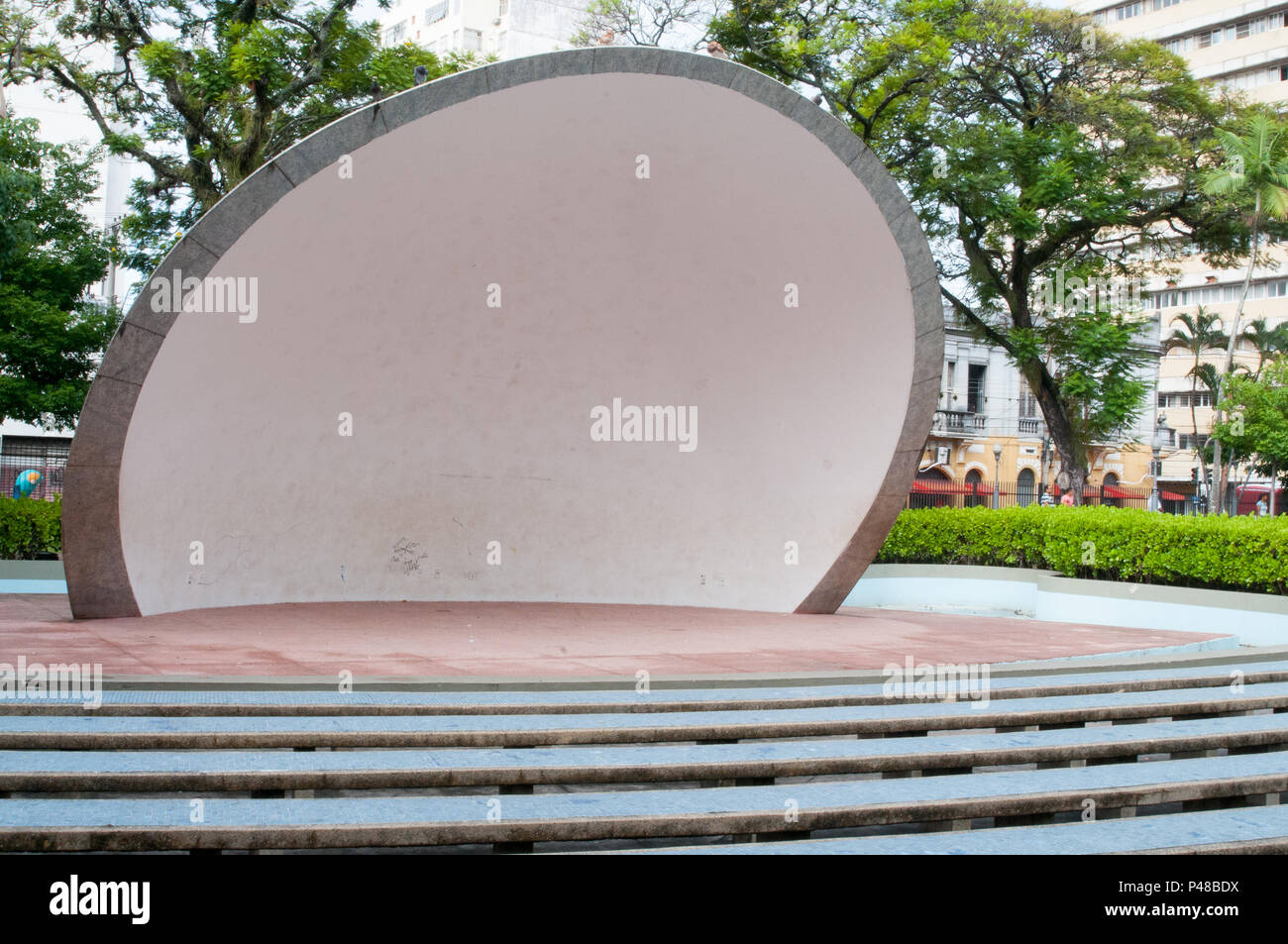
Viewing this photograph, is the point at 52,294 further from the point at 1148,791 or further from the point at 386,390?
the point at 1148,791

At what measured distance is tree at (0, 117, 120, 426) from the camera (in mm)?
18219

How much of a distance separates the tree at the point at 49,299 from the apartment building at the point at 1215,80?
45.2 meters

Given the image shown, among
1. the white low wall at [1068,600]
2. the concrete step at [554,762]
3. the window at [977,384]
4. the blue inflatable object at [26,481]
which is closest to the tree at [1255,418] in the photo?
the window at [977,384]

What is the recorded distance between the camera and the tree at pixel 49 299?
18.2 metres

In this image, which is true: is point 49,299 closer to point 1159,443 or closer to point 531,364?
point 531,364

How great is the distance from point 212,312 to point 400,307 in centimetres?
220

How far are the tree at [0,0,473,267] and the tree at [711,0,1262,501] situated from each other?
274 inches

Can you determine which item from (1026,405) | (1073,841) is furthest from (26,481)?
(1026,405)

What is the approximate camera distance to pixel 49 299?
62.7ft

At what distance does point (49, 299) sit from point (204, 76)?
453 cm

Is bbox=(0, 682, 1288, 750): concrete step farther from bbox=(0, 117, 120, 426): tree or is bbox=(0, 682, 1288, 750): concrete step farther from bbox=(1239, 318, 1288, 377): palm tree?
bbox=(1239, 318, 1288, 377): palm tree

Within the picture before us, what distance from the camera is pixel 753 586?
13.1 meters

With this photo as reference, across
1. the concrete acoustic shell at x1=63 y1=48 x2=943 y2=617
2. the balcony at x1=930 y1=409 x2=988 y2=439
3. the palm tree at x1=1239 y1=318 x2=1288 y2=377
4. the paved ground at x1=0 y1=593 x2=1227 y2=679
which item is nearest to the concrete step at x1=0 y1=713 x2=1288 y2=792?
the paved ground at x1=0 y1=593 x2=1227 y2=679

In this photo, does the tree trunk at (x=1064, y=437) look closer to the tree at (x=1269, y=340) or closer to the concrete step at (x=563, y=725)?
the concrete step at (x=563, y=725)
